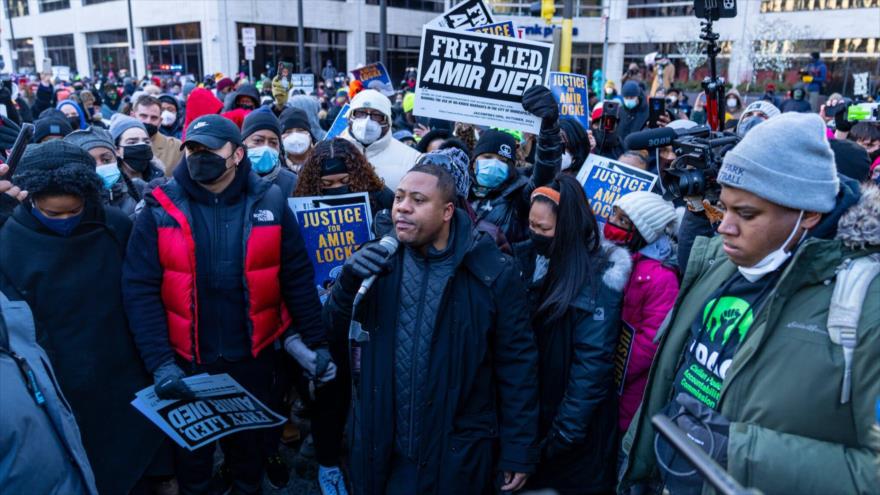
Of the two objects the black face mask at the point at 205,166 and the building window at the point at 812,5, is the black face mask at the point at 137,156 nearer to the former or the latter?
the black face mask at the point at 205,166

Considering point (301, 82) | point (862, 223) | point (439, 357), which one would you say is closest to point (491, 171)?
point (439, 357)

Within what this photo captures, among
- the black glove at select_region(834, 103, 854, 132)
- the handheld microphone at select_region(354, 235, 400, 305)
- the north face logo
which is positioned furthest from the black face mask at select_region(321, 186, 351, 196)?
the black glove at select_region(834, 103, 854, 132)

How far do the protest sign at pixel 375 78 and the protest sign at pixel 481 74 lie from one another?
4475 millimetres

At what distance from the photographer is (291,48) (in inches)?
1411

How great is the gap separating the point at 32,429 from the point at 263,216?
1.49 meters

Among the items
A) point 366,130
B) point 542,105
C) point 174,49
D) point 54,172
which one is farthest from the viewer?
point 174,49

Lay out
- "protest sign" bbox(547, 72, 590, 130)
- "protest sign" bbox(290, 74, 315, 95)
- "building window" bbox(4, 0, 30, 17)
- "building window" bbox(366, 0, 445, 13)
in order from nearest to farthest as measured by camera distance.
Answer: "protest sign" bbox(547, 72, 590, 130), "protest sign" bbox(290, 74, 315, 95), "building window" bbox(366, 0, 445, 13), "building window" bbox(4, 0, 30, 17)

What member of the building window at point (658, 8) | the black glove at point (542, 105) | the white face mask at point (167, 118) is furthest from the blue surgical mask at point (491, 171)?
the building window at point (658, 8)

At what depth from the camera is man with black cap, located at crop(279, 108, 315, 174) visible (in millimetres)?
4988

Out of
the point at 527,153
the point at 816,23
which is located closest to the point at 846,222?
the point at 527,153

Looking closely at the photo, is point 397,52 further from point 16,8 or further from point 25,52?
point 16,8

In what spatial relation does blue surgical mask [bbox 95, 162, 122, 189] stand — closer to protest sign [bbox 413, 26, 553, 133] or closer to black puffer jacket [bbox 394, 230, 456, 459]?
protest sign [bbox 413, 26, 553, 133]

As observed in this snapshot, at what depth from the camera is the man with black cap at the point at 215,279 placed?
2.94 m

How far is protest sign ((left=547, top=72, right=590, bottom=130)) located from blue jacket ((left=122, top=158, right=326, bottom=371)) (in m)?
3.66
